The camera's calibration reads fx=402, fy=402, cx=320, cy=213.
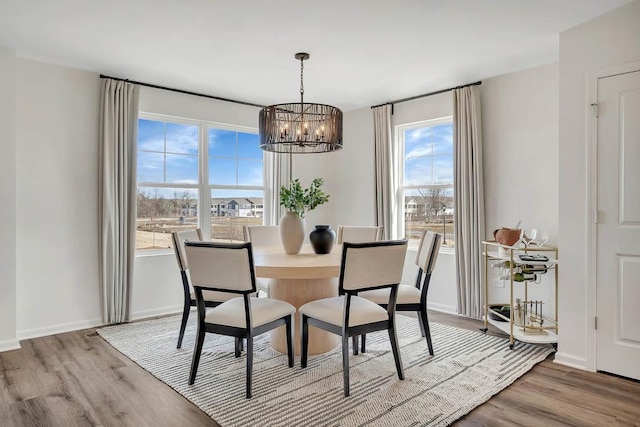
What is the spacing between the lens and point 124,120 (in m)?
3.99

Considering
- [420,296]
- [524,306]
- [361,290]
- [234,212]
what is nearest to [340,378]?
[361,290]

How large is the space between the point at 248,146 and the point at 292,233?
2.18 meters

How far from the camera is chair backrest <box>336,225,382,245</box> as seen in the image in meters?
4.07

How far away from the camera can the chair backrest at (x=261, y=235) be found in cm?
421

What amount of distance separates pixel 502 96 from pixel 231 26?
2711 millimetres

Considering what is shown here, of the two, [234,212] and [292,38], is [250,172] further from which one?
[292,38]

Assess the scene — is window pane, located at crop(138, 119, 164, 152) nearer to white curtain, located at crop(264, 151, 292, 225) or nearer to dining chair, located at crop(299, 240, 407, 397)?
white curtain, located at crop(264, 151, 292, 225)

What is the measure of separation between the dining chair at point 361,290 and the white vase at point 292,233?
735mm

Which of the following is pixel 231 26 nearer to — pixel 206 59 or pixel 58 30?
pixel 206 59

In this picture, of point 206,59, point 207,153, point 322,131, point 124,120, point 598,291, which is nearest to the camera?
point 598,291

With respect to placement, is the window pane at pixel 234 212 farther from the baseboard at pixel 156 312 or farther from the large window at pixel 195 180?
the baseboard at pixel 156 312

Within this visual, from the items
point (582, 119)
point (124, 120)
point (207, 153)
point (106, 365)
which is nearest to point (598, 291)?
point (582, 119)

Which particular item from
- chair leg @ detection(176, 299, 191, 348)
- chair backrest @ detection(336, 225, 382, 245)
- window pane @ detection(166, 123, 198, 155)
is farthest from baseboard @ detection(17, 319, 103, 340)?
chair backrest @ detection(336, 225, 382, 245)

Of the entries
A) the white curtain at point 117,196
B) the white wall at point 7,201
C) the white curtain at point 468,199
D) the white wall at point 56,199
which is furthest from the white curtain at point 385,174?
the white wall at point 7,201
